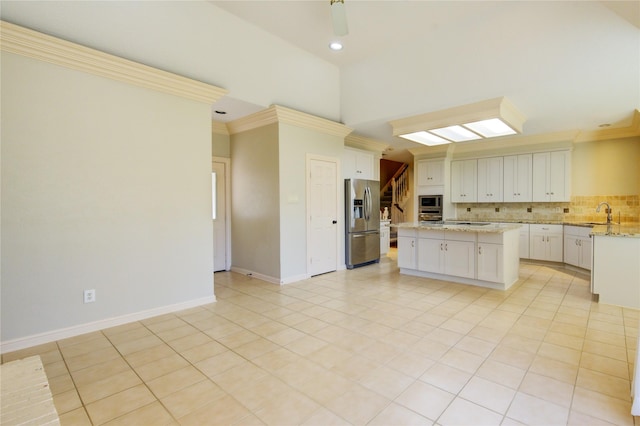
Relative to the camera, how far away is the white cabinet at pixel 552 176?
6.11 meters

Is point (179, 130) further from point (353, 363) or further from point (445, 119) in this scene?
point (445, 119)

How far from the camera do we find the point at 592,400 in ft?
6.52

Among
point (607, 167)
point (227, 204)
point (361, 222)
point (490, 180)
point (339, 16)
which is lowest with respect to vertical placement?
point (361, 222)

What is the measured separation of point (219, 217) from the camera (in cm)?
571

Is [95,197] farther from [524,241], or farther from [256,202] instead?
[524,241]

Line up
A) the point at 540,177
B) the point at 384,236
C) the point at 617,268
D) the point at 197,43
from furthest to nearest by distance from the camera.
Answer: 1. the point at 384,236
2. the point at 540,177
3. the point at 197,43
4. the point at 617,268

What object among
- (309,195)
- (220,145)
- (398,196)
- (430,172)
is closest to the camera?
(309,195)

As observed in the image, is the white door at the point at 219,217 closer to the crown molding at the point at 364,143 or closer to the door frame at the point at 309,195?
the door frame at the point at 309,195

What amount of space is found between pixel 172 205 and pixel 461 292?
3.92m

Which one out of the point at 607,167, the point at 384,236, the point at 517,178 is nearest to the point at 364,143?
the point at 384,236

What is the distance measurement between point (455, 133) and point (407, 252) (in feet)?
6.94

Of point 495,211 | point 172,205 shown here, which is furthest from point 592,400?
point 495,211

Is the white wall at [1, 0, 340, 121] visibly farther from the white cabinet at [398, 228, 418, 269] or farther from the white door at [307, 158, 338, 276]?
the white cabinet at [398, 228, 418, 269]

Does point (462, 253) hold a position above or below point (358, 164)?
below
